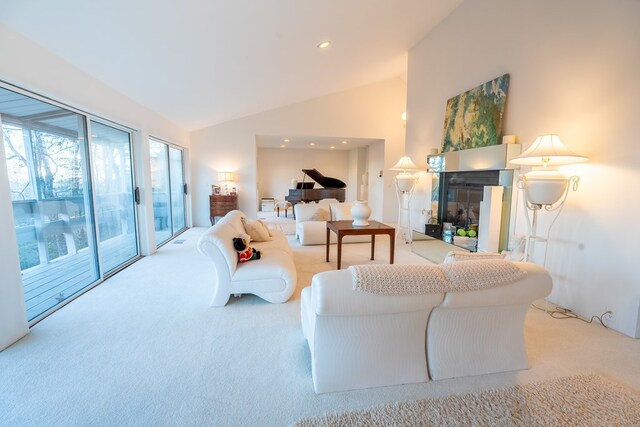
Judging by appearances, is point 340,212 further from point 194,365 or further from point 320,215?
point 194,365

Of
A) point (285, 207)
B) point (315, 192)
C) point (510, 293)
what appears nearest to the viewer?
point (510, 293)

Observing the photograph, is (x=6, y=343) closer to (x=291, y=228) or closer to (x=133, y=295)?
(x=133, y=295)

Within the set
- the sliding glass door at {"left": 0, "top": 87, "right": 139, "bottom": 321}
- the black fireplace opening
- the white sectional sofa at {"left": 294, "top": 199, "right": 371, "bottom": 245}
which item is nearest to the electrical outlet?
the black fireplace opening

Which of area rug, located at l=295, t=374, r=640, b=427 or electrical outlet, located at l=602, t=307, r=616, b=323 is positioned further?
electrical outlet, located at l=602, t=307, r=616, b=323

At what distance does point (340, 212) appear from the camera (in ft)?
17.6

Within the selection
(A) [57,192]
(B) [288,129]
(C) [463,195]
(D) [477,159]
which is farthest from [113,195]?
(C) [463,195]

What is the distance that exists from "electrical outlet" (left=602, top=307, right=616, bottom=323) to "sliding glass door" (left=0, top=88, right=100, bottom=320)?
4988 millimetres

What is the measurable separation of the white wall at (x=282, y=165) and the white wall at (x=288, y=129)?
11.3ft

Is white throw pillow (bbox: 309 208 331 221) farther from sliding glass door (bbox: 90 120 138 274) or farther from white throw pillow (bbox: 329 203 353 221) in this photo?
sliding glass door (bbox: 90 120 138 274)

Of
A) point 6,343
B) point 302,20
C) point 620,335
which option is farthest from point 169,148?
point 620,335

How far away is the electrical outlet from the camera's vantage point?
2506mm

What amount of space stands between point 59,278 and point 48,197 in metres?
1.00

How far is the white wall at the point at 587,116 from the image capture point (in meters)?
2.37

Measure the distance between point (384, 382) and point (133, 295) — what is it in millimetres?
2703
